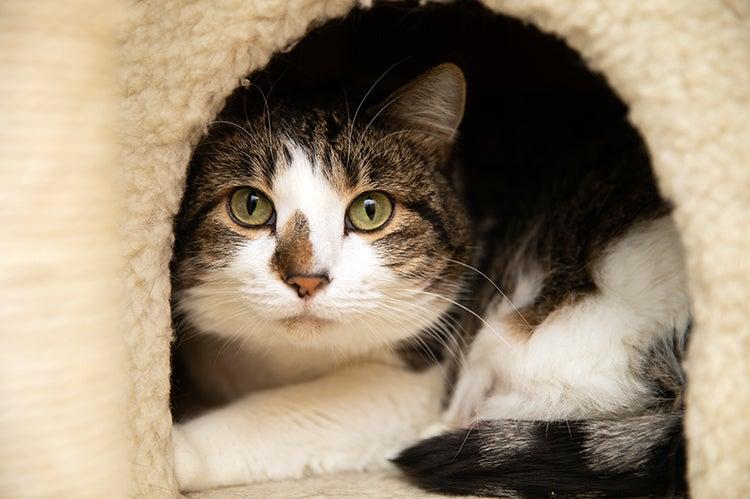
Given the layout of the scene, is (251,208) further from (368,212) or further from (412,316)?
(412,316)

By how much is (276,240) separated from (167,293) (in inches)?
8.3

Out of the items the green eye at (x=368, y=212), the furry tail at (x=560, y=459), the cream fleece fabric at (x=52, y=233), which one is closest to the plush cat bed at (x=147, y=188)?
the cream fleece fabric at (x=52, y=233)

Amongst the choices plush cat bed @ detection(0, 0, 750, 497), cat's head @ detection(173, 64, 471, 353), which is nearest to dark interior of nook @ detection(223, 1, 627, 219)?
cat's head @ detection(173, 64, 471, 353)

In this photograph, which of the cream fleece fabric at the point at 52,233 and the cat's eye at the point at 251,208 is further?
the cat's eye at the point at 251,208

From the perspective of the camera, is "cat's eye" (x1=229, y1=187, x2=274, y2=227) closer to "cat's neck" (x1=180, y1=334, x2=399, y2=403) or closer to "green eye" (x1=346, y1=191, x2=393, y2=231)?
"green eye" (x1=346, y1=191, x2=393, y2=231)

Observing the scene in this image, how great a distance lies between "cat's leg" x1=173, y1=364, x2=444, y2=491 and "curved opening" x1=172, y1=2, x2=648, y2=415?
216 millimetres

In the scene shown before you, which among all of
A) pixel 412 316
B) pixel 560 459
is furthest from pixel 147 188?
pixel 560 459

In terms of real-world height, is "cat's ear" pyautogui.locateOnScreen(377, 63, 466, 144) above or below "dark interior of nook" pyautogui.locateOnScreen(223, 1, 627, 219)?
below

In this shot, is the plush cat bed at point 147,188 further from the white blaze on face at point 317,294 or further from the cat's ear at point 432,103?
the cat's ear at point 432,103

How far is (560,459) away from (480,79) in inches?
53.8

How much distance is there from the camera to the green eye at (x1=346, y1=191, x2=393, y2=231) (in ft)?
4.55

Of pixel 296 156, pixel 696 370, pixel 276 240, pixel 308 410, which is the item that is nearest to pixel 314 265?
pixel 276 240

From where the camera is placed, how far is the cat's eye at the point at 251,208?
4.49 feet

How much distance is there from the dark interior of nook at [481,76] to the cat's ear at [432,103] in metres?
0.08
